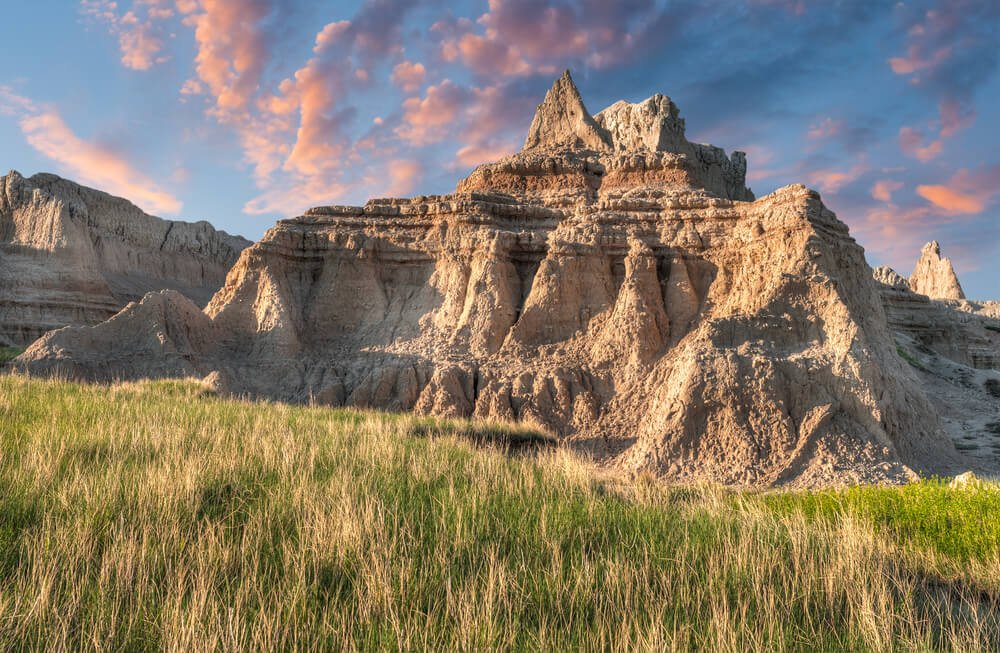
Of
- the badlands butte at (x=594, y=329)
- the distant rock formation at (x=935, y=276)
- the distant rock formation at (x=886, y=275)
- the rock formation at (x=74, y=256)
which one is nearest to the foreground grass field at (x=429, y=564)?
the badlands butte at (x=594, y=329)

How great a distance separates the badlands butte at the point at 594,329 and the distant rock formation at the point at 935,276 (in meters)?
47.2

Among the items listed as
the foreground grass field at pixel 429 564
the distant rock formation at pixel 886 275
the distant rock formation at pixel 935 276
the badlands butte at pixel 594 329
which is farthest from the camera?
the distant rock formation at pixel 935 276

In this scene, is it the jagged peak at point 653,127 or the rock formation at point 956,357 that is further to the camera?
the jagged peak at point 653,127

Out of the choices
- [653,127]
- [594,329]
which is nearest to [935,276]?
[653,127]

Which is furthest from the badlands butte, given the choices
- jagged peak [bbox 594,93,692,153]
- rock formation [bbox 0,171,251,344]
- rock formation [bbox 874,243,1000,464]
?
rock formation [bbox 0,171,251,344]

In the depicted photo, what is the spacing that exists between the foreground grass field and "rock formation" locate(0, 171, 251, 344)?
44833 millimetres

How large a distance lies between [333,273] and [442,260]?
18.4 ft

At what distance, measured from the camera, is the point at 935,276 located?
7131 centimetres

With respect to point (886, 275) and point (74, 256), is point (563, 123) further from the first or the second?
point (886, 275)

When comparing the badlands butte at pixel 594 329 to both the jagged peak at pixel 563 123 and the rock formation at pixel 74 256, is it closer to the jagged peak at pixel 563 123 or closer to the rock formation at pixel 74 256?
the jagged peak at pixel 563 123

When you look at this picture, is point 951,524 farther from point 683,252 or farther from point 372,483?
point 683,252

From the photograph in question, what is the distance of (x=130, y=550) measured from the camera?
361 cm

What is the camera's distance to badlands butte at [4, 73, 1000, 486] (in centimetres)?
1759

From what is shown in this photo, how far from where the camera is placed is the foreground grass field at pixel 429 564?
10.0ft
